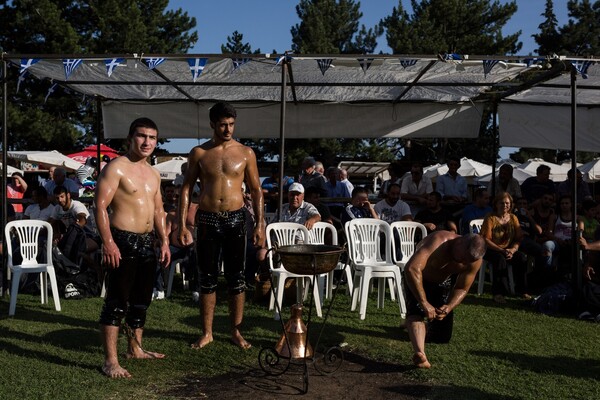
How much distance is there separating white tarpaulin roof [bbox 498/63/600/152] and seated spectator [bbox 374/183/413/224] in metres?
2.47

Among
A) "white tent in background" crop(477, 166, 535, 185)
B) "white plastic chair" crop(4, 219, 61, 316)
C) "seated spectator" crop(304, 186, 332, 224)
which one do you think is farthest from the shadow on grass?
"white tent in background" crop(477, 166, 535, 185)

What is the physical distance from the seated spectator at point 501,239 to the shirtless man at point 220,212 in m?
3.70

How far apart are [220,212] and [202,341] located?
111 centimetres

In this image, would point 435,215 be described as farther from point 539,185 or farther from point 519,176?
point 519,176

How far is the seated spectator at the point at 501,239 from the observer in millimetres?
7758

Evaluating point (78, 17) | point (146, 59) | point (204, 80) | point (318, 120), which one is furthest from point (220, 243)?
point (78, 17)

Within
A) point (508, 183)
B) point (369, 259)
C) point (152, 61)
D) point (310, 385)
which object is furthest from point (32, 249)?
point (508, 183)

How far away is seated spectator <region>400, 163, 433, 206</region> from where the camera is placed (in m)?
9.69

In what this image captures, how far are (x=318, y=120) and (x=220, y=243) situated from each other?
556 cm

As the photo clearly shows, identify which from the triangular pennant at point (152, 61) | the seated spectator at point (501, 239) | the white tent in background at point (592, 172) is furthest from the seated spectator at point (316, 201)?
the white tent in background at point (592, 172)

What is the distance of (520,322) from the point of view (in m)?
6.57

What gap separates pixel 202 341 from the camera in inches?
208

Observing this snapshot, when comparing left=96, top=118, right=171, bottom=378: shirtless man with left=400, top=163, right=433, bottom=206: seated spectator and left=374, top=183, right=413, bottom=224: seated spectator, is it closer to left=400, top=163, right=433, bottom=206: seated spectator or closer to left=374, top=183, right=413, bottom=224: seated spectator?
left=374, top=183, right=413, bottom=224: seated spectator

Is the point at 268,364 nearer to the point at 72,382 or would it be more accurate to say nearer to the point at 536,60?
the point at 72,382
